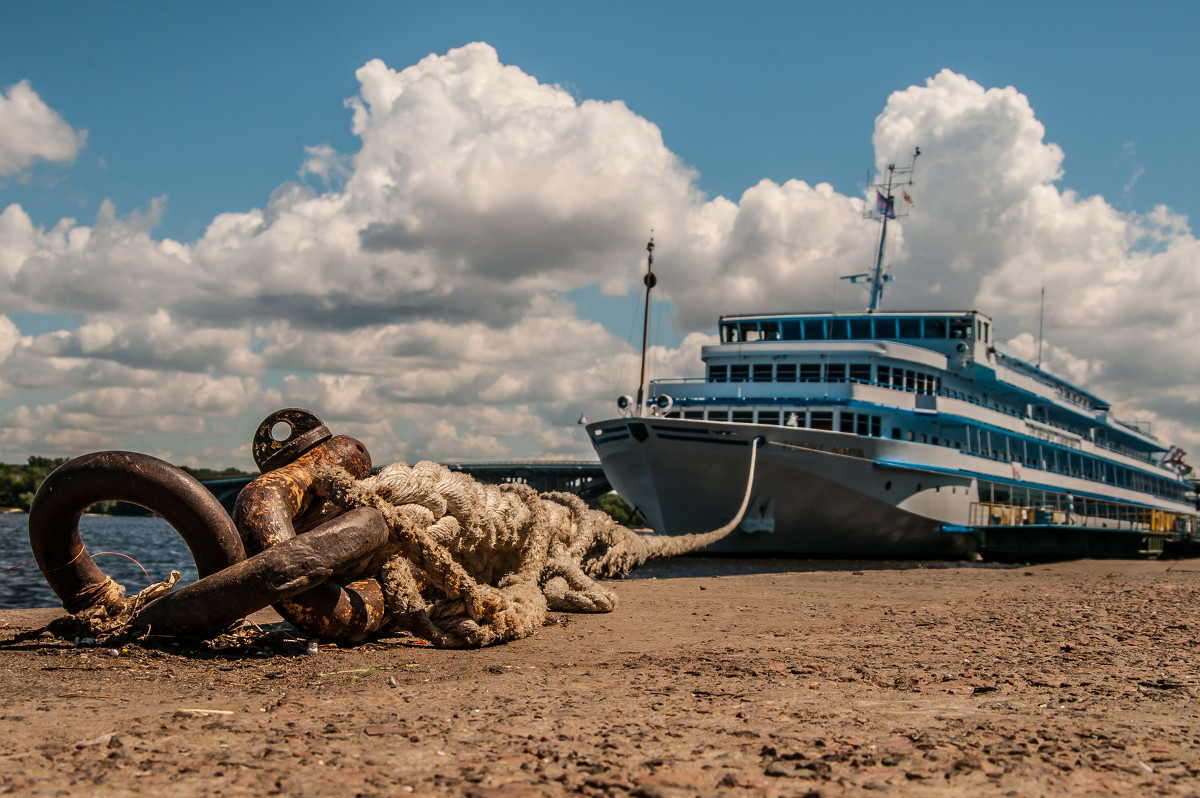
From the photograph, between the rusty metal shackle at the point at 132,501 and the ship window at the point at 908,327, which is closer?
the rusty metal shackle at the point at 132,501

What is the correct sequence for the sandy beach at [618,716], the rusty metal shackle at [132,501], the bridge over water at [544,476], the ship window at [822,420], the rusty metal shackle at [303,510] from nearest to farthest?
the sandy beach at [618,716], the rusty metal shackle at [132,501], the rusty metal shackle at [303,510], the ship window at [822,420], the bridge over water at [544,476]

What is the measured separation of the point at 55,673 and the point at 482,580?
153 inches

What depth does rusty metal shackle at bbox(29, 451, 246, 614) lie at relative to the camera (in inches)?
190

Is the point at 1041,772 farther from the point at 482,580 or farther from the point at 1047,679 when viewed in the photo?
the point at 482,580

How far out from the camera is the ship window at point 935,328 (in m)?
28.4

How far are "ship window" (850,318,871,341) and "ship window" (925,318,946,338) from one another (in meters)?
1.96

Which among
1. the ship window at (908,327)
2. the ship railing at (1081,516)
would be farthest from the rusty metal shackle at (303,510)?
the ship window at (908,327)

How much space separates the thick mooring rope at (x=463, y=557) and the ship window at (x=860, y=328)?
20.6m

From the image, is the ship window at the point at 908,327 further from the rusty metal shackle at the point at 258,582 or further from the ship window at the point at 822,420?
the rusty metal shackle at the point at 258,582

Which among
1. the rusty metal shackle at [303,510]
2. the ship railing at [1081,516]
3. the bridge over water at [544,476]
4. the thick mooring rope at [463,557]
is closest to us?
the rusty metal shackle at [303,510]

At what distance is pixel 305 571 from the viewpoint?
4.81m

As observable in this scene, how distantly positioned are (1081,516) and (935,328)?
11.1 meters

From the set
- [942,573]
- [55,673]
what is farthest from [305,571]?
[942,573]

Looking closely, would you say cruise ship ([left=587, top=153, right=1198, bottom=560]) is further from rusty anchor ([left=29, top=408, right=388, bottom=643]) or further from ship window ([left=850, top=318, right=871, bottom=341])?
rusty anchor ([left=29, top=408, right=388, bottom=643])
